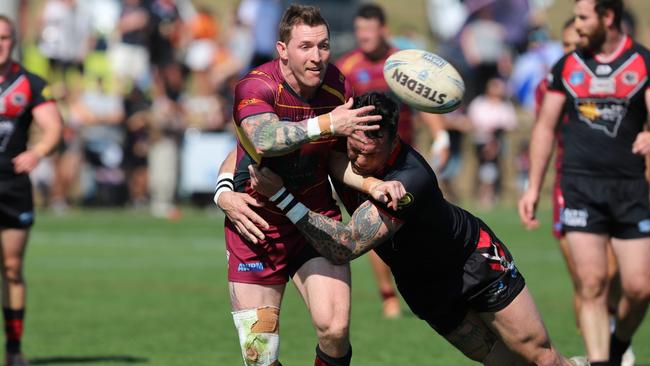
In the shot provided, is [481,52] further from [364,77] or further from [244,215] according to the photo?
[244,215]

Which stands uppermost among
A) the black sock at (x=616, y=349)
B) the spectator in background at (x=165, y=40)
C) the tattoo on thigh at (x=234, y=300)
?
the tattoo on thigh at (x=234, y=300)

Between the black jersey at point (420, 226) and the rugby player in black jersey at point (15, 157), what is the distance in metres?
3.32

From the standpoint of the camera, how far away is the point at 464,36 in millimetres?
26078

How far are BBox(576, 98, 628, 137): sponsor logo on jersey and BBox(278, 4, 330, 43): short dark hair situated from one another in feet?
8.48

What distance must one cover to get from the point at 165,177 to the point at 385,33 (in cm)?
1078

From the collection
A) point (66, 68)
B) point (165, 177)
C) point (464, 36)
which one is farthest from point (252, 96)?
point (464, 36)

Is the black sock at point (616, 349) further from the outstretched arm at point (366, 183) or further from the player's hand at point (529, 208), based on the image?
the outstretched arm at point (366, 183)

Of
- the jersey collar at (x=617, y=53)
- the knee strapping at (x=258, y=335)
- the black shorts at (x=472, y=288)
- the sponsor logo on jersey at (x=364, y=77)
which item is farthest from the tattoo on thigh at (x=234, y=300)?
the sponsor logo on jersey at (x=364, y=77)

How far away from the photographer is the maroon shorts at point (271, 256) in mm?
7484

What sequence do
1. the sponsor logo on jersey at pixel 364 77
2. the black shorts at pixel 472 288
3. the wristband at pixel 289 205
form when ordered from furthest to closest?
the sponsor logo on jersey at pixel 364 77 < the black shorts at pixel 472 288 < the wristband at pixel 289 205

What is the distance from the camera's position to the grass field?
1036 cm

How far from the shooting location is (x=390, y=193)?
6801 millimetres

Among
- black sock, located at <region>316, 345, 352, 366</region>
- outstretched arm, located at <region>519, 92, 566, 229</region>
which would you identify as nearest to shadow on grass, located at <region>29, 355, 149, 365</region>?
black sock, located at <region>316, 345, 352, 366</region>

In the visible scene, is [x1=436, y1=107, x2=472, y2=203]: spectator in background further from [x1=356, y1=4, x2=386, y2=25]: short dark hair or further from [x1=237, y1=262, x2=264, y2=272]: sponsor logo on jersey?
[x1=237, y1=262, x2=264, y2=272]: sponsor logo on jersey
